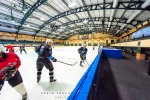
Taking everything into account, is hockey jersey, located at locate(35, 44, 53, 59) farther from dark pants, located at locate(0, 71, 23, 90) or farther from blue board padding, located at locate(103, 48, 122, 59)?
blue board padding, located at locate(103, 48, 122, 59)

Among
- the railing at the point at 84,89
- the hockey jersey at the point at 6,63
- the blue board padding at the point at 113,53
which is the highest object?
the hockey jersey at the point at 6,63

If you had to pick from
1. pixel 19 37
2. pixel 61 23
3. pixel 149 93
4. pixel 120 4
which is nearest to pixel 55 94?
pixel 149 93

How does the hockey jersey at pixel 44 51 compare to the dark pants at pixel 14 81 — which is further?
the hockey jersey at pixel 44 51

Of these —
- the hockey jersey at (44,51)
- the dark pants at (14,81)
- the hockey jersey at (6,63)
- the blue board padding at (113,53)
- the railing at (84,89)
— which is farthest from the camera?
the blue board padding at (113,53)

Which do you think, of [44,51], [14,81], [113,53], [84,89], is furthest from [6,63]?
[113,53]

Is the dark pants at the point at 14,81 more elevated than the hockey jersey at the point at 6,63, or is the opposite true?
the hockey jersey at the point at 6,63

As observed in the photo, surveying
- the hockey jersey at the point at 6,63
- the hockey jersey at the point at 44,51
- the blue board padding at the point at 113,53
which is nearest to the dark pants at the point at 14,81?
the hockey jersey at the point at 6,63

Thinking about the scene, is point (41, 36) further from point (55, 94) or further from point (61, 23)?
point (55, 94)

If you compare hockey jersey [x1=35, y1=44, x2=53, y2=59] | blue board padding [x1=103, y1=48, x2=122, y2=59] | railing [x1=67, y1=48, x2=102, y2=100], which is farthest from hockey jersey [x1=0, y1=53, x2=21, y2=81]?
blue board padding [x1=103, y1=48, x2=122, y2=59]

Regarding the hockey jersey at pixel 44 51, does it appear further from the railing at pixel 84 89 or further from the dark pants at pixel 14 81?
the railing at pixel 84 89

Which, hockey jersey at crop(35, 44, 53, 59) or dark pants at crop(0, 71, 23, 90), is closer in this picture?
dark pants at crop(0, 71, 23, 90)

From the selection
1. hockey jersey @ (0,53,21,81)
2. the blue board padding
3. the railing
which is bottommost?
the blue board padding

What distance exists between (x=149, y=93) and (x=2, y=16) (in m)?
19.4

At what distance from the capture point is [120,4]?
954 centimetres
